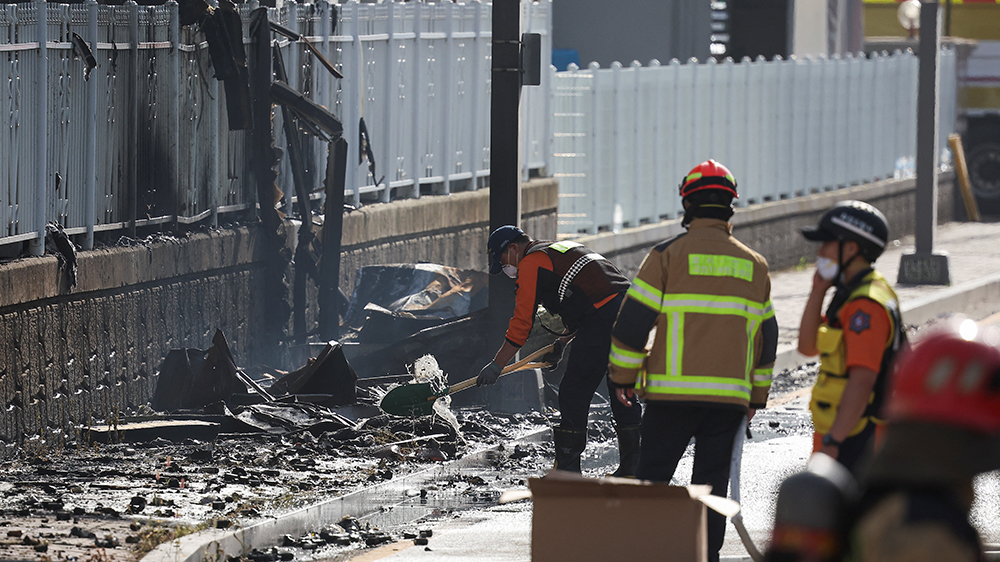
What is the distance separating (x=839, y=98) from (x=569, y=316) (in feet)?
46.7

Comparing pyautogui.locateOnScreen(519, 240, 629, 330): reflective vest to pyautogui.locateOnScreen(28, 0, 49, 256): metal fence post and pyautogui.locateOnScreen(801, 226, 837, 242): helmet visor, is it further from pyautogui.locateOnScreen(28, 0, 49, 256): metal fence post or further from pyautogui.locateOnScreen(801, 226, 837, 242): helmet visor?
pyautogui.locateOnScreen(801, 226, 837, 242): helmet visor

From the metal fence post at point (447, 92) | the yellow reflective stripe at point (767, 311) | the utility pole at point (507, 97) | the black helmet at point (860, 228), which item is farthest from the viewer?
the metal fence post at point (447, 92)

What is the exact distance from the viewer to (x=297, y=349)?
12.4 metres

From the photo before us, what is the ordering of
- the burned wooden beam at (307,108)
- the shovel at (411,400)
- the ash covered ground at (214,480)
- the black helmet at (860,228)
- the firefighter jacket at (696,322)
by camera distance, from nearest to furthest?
the black helmet at (860,228) < the firefighter jacket at (696,322) < the ash covered ground at (214,480) < the shovel at (411,400) < the burned wooden beam at (307,108)

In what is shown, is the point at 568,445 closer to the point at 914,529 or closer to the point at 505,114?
the point at 505,114

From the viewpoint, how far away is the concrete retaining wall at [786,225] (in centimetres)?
1667

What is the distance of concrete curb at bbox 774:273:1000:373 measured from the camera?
16.2 m

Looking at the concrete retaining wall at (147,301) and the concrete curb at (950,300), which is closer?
the concrete retaining wall at (147,301)

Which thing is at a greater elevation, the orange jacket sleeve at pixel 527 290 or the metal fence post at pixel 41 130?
the metal fence post at pixel 41 130

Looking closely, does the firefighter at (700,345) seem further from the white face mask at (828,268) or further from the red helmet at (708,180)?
the white face mask at (828,268)

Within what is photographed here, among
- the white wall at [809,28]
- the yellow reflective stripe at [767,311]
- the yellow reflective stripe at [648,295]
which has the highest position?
the white wall at [809,28]

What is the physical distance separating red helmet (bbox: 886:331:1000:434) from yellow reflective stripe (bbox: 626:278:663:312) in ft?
11.5

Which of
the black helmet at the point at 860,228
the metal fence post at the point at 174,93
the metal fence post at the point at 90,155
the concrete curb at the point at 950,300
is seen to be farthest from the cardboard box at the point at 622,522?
the concrete curb at the point at 950,300

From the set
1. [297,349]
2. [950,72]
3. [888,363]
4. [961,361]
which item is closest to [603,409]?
[297,349]
